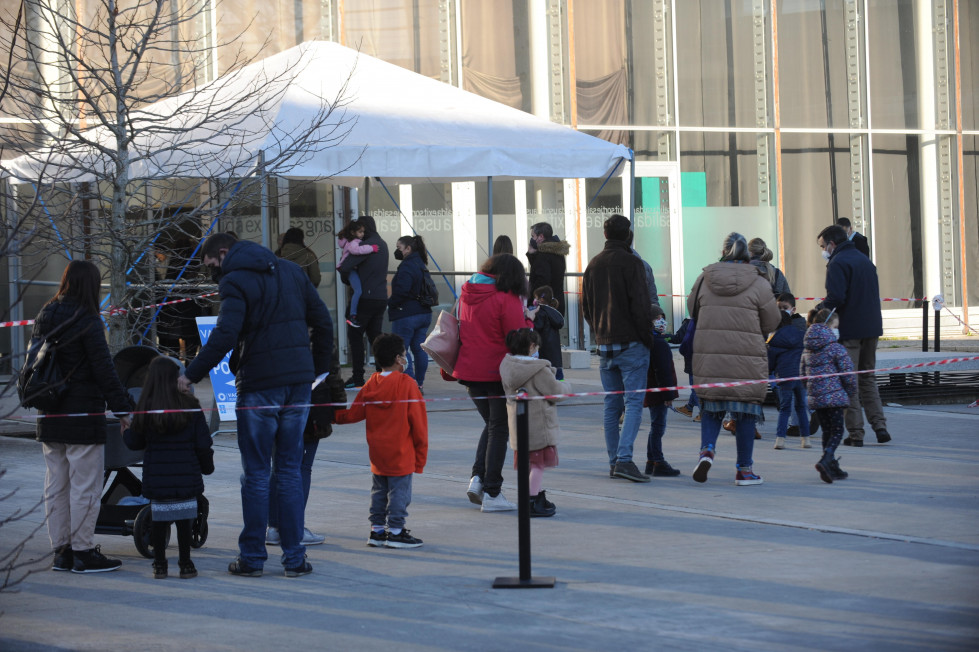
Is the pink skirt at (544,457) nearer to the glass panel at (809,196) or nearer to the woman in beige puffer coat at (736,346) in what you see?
the woman in beige puffer coat at (736,346)

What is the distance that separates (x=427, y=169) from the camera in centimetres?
1359

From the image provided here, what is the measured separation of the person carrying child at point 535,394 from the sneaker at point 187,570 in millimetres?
2288

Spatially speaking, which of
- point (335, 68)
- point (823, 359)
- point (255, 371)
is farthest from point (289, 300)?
point (335, 68)

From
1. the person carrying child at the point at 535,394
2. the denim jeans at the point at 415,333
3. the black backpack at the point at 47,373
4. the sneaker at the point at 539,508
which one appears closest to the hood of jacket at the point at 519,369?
the person carrying child at the point at 535,394

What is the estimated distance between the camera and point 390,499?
293 inches

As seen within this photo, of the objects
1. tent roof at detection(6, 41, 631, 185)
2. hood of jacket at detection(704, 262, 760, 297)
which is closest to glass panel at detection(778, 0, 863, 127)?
tent roof at detection(6, 41, 631, 185)

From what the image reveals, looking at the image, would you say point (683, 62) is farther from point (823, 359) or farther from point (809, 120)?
point (823, 359)

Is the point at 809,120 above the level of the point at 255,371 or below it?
above

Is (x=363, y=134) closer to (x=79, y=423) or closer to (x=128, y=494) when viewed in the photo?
(x=128, y=494)

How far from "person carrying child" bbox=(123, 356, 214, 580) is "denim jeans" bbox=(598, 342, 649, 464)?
366 centimetres

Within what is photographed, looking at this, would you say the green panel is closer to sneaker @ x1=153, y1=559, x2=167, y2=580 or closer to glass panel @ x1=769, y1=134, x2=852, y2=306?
glass panel @ x1=769, y1=134, x2=852, y2=306

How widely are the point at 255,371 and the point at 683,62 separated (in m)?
16.3

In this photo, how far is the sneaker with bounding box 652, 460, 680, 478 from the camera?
980 cm

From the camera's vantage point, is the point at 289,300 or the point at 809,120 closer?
the point at 289,300
